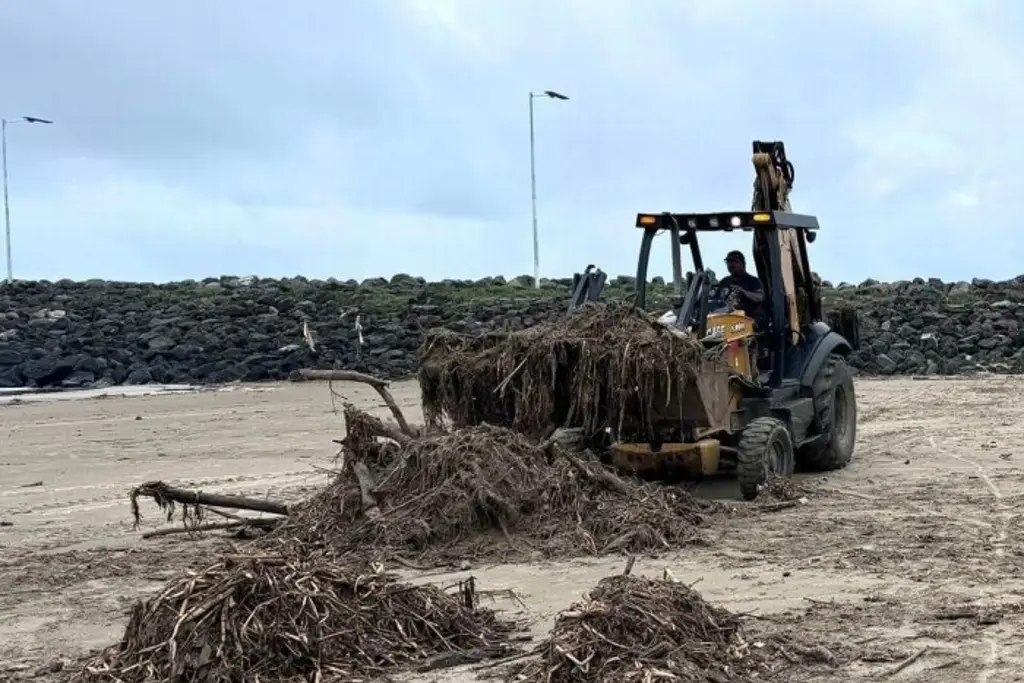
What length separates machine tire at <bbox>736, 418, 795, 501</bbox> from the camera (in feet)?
35.6

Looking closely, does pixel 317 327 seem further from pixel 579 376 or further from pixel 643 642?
pixel 643 642

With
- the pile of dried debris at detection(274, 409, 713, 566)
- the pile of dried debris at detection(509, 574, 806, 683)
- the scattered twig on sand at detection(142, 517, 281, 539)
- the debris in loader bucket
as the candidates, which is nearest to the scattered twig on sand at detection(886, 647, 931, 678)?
the pile of dried debris at detection(509, 574, 806, 683)

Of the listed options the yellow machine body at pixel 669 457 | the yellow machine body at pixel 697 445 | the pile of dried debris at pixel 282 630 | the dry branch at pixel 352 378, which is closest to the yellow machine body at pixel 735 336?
the yellow machine body at pixel 697 445

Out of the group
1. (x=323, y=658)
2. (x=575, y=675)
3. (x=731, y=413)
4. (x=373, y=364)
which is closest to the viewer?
(x=575, y=675)

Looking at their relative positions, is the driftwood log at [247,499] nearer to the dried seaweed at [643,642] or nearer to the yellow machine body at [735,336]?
the yellow machine body at [735,336]

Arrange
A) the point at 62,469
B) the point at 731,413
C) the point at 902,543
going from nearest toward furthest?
the point at 902,543 → the point at 731,413 → the point at 62,469

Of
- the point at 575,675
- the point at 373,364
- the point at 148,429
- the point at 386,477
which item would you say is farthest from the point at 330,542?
the point at 373,364

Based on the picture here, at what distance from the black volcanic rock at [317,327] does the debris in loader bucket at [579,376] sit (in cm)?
1742

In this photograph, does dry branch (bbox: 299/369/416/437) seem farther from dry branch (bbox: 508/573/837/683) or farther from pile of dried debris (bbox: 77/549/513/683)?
dry branch (bbox: 508/573/837/683)

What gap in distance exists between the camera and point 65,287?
41625mm

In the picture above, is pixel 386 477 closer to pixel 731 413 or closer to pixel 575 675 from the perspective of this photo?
pixel 731 413

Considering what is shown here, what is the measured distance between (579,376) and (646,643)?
16.1ft

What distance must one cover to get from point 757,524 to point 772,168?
15.9 ft

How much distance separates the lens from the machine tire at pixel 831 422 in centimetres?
1299
